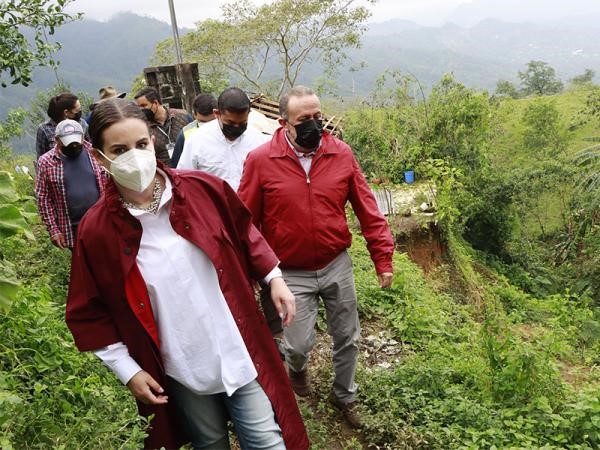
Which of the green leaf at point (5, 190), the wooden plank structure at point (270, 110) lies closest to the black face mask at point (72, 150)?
the green leaf at point (5, 190)

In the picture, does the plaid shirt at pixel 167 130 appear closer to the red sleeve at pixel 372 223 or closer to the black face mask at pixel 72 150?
the black face mask at pixel 72 150

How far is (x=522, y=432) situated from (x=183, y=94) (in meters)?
8.68

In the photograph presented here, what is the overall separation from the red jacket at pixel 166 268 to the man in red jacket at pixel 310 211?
99 centimetres

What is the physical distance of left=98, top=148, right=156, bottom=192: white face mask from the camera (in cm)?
195

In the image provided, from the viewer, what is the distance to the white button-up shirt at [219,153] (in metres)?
4.13

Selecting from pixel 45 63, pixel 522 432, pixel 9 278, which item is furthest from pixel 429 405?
pixel 45 63

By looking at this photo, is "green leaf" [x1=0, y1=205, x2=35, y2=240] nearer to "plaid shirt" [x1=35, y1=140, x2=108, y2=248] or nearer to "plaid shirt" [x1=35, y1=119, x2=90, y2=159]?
"plaid shirt" [x1=35, y1=140, x2=108, y2=248]

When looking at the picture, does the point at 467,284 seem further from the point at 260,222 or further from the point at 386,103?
the point at 260,222

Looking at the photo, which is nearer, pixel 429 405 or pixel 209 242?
pixel 209 242

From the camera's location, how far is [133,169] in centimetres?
195

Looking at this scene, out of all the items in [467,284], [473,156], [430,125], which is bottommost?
[467,284]

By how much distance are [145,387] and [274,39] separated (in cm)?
2958

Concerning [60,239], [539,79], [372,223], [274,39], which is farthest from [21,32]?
[539,79]

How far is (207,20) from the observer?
30562 millimetres
